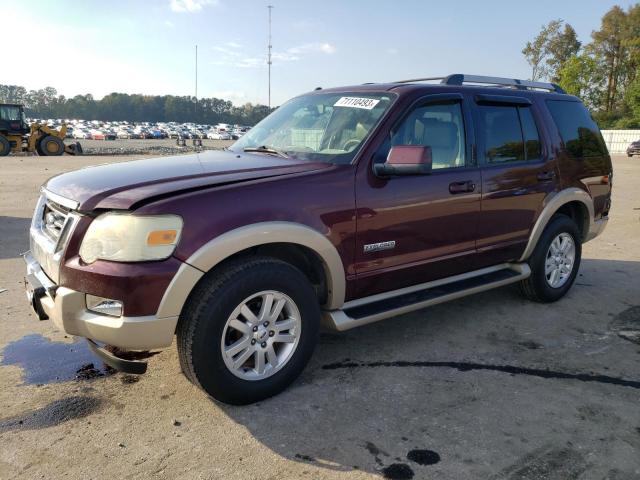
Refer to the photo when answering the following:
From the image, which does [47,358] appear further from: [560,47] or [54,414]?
[560,47]

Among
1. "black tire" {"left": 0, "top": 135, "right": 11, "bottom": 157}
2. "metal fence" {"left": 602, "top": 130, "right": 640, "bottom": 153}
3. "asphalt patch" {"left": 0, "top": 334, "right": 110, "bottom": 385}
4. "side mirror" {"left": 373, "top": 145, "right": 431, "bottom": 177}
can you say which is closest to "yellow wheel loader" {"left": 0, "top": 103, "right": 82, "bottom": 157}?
"black tire" {"left": 0, "top": 135, "right": 11, "bottom": 157}

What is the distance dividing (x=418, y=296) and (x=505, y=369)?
30.7 inches

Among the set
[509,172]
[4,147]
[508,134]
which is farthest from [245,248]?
[4,147]

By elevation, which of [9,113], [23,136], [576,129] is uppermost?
[9,113]

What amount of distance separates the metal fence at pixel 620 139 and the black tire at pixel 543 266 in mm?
47549

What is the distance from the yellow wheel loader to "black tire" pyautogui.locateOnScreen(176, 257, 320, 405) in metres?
27.2

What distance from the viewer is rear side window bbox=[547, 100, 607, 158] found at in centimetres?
505

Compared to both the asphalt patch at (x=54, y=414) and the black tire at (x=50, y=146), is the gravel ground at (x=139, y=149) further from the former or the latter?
the asphalt patch at (x=54, y=414)

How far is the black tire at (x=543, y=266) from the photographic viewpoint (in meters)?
4.88

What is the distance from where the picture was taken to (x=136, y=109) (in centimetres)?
15538

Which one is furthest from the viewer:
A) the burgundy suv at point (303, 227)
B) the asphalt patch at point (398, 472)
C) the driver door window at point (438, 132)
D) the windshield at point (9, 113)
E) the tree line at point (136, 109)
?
the tree line at point (136, 109)

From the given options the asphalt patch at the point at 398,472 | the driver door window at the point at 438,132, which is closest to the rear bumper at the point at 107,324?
the asphalt patch at the point at 398,472

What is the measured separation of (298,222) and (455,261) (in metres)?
1.56

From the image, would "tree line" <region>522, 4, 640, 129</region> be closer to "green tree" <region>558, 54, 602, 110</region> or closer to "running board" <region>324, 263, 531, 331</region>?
"green tree" <region>558, 54, 602, 110</region>
